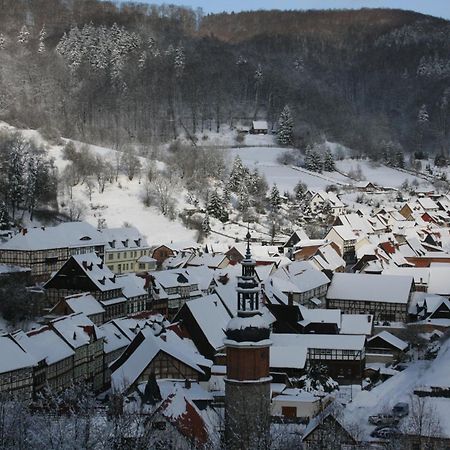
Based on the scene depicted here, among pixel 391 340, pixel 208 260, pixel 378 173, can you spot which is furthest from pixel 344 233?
pixel 378 173

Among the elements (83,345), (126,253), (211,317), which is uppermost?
(83,345)

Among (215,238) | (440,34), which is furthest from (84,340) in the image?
(440,34)

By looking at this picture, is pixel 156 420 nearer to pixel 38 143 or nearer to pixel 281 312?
pixel 281 312

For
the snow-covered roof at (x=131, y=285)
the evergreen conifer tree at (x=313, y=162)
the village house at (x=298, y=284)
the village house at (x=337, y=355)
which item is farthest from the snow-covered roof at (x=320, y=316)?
the evergreen conifer tree at (x=313, y=162)

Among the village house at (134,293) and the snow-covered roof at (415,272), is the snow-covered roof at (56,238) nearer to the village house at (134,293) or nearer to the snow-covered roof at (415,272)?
the village house at (134,293)

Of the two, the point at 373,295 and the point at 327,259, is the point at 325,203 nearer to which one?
the point at 327,259

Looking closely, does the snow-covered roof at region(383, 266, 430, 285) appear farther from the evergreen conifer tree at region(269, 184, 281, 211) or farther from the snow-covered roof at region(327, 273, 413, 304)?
the evergreen conifer tree at region(269, 184, 281, 211)

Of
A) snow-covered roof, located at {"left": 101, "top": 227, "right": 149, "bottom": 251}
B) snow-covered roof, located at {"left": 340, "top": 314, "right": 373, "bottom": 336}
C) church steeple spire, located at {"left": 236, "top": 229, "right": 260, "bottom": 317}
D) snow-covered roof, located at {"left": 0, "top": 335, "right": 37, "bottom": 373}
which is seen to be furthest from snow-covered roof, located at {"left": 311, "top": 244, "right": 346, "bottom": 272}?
church steeple spire, located at {"left": 236, "top": 229, "right": 260, "bottom": 317}
